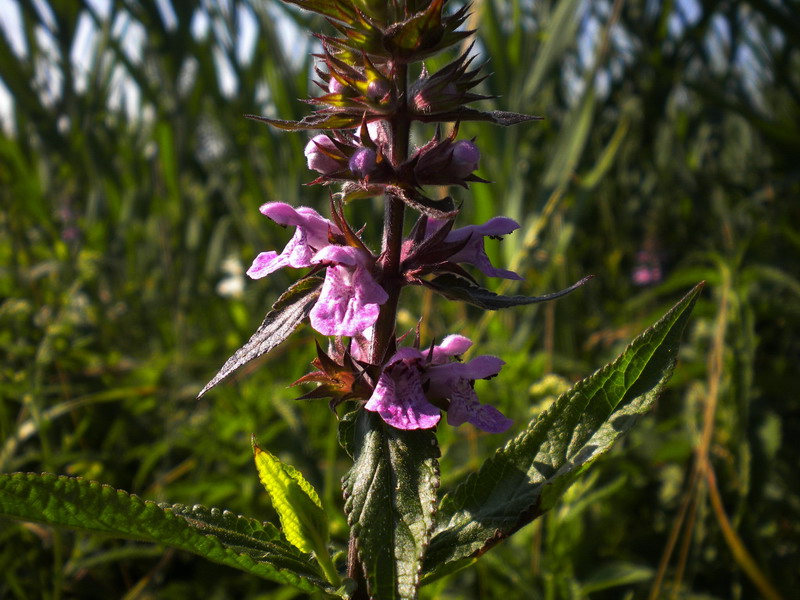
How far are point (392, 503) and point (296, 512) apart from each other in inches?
8.3

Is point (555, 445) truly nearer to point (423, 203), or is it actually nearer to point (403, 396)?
point (403, 396)

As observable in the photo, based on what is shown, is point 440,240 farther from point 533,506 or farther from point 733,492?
point 733,492

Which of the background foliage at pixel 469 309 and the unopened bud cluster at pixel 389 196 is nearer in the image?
the unopened bud cluster at pixel 389 196

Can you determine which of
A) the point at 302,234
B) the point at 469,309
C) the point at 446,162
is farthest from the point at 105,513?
the point at 469,309

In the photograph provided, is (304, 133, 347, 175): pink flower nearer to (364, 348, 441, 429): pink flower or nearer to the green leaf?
(364, 348, 441, 429): pink flower

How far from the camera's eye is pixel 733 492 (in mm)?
2293

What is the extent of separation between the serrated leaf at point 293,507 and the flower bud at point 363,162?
0.41 meters

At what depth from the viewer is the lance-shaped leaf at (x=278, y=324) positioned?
862 millimetres

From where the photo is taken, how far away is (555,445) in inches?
37.6

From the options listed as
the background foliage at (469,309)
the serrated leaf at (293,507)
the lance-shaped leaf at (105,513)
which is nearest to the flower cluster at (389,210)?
the serrated leaf at (293,507)

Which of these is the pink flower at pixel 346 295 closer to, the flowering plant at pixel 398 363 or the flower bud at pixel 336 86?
the flowering plant at pixel 398 363

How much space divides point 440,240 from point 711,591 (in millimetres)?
1758

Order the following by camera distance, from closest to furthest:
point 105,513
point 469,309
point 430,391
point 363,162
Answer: point 105,513
point 363,162
point 430,391
point 469,309

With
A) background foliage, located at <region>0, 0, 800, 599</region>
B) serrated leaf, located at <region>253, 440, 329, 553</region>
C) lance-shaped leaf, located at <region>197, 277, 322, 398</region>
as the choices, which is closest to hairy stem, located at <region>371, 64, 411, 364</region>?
lance-shaped leaf, located at <region>197, 277, 322, 398</region>
